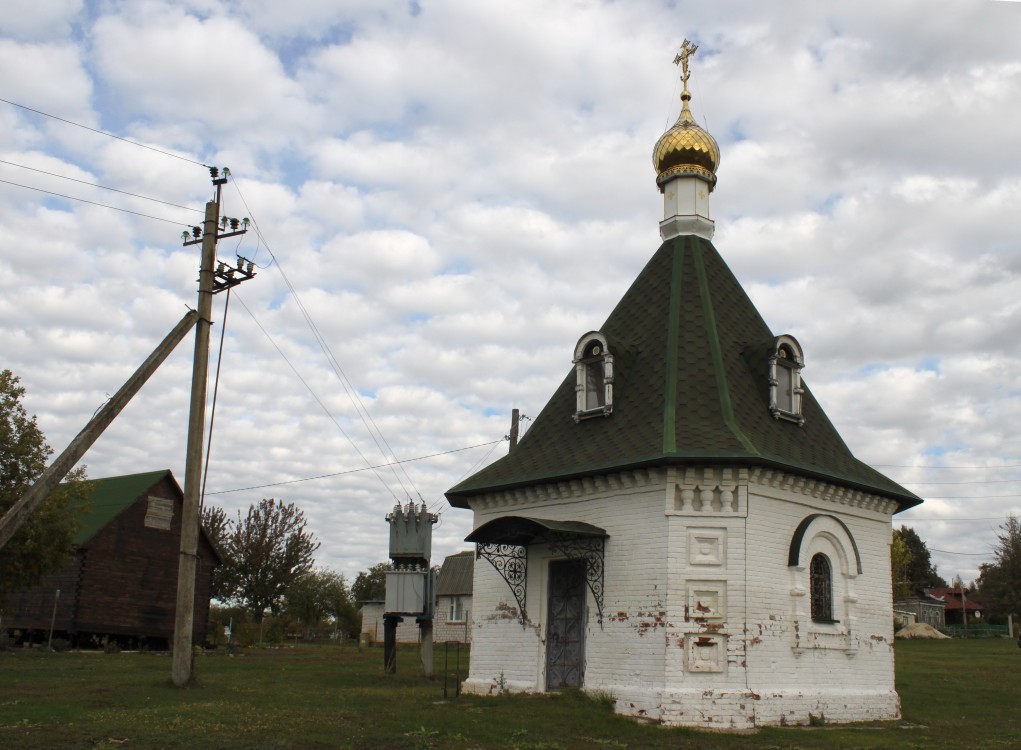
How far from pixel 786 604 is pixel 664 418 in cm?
349

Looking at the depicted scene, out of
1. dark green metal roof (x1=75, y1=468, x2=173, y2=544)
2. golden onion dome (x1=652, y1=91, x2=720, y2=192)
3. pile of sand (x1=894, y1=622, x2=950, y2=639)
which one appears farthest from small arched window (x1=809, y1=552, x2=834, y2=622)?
pile of sand (x1=894, y1=622, x2=950, y2=639)

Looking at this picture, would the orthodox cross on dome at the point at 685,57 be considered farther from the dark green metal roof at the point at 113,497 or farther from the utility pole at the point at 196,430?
the dark green metal roof at the point at 113,497

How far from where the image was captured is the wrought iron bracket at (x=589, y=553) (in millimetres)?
15500

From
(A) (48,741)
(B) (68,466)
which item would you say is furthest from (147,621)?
(A) (48,741)

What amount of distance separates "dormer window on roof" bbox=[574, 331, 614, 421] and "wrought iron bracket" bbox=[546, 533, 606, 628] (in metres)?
2.45

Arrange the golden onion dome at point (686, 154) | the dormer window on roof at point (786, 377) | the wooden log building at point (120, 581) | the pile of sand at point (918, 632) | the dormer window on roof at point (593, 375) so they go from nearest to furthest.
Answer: the dormer window on roof at point (786, 377) → the dormer window on roof at point (593, 375) → the golden onion dome at point (686, 154) → the wooden log building at point (120, 581) → the pile of sand at point (918, 632)

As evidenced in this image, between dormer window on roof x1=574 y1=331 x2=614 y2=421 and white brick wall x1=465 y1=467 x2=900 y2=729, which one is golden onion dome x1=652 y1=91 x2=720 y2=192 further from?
white brick wall x1=465 y1=467 x2=900 y2=729

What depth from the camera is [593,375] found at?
17672 millimetres

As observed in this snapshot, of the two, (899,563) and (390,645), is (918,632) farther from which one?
(390,645)

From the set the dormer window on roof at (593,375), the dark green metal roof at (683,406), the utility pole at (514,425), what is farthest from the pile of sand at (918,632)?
the dormer window on roof at (593,375)

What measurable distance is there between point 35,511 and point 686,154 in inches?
643

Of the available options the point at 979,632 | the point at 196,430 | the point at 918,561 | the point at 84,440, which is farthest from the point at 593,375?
the point at 918,561

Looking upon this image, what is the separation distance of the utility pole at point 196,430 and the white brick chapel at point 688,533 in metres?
4.80

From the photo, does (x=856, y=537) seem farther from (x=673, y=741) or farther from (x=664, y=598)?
(x=673, y=741)
